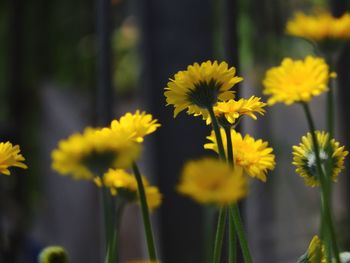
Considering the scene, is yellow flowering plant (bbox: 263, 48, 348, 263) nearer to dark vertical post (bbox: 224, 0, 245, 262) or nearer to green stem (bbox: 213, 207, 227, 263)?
green stem (bbox: 213, 207, 227, 263)

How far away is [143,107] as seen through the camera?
210 cm

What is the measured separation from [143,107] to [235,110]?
5.04 ft

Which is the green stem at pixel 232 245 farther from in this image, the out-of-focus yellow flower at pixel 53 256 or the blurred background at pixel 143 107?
the blurred background at pixel 143 107

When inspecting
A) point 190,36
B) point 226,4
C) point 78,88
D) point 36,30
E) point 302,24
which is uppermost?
point 36,30

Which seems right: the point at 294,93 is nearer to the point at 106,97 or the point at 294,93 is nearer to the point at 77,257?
the point at 106,97

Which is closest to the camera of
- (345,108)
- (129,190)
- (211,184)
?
(211,184)

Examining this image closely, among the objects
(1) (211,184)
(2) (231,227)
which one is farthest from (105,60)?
(1) (211,184)

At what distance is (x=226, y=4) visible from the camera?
36.3 inches

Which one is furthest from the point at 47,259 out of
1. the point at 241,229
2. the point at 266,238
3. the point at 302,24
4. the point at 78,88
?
the point at 78,88

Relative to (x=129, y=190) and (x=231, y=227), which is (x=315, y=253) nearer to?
(x=231, y=227)

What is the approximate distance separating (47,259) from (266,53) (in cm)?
226

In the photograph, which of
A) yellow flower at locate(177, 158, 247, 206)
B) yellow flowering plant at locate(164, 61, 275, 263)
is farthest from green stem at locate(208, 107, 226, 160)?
yellow flower at locate(177, 158, 247, 206)

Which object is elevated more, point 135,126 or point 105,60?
point 105,60

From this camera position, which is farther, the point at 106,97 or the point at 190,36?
the point at 190,36
